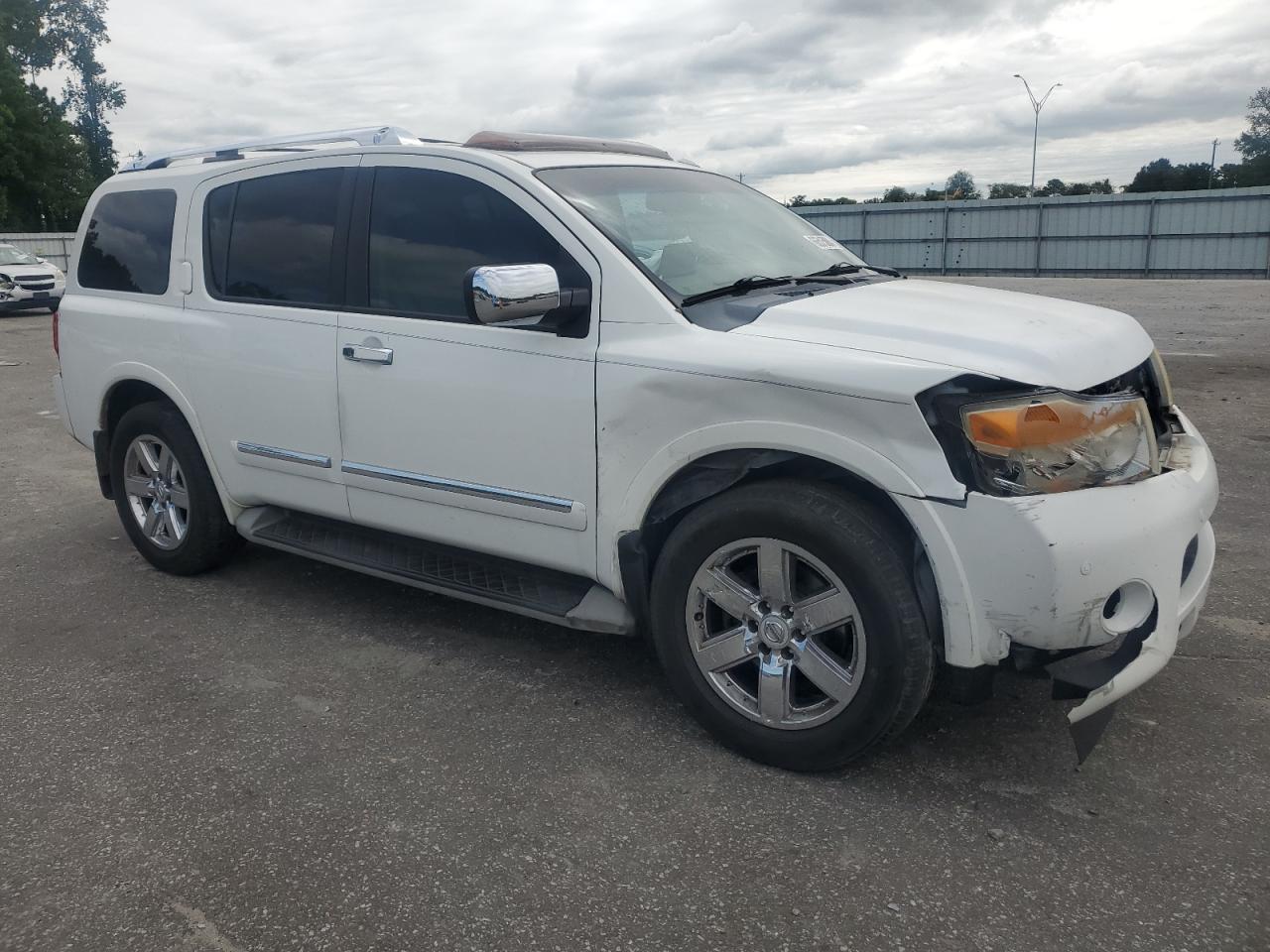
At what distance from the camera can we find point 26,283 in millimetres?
20109

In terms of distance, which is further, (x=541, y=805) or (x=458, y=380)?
(x=458, y=380)

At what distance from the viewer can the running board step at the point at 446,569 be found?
136 inches

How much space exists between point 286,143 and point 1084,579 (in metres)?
Answer: 3.50

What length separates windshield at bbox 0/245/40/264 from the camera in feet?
67.9

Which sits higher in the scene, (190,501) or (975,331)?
(975,331)

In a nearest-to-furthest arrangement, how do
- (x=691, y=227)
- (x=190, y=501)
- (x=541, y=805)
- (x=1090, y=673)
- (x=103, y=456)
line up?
1. (x=1090, y=673)
2. (x=541, y=805)
3. (x=691, y=227)
4. (x=190, y=501)
5. (x=103, y=456)

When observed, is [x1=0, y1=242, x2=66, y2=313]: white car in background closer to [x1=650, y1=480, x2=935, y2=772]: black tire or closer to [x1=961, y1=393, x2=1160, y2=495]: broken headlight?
[x1=650, y1=480, x2=935, y2=772]: black tire

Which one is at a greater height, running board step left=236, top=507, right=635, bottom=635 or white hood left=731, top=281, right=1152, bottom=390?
white hood left=731, top=281, right=1152, bottom=390

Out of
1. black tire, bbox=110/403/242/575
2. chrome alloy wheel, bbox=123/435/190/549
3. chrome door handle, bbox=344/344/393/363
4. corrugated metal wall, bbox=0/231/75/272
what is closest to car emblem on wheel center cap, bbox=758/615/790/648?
chrome door handle, bbox=344/344/393/363

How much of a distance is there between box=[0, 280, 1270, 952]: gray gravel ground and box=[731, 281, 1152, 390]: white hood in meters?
1.17

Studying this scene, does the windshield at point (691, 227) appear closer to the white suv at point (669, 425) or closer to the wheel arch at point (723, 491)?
the white suv at point (669, 425)

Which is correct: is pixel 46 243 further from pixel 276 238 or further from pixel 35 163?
pixel 276 238

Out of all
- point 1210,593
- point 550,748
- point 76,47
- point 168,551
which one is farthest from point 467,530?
point 76,47

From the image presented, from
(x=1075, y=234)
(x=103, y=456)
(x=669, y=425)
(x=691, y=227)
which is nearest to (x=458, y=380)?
(x=669, y=425)
